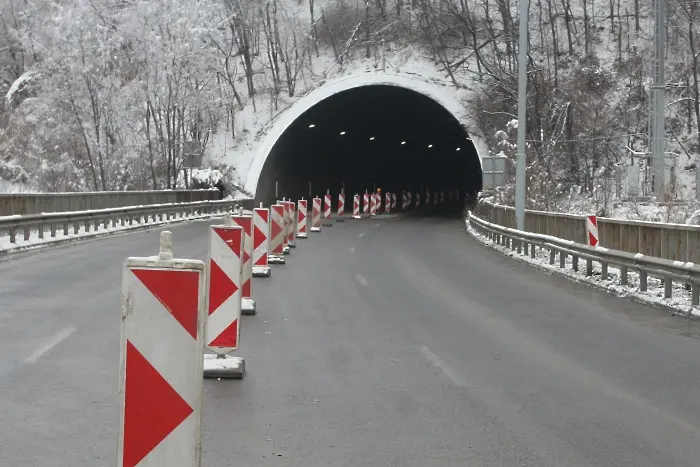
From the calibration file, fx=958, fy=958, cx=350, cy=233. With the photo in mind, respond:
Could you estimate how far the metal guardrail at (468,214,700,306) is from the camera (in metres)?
13.8

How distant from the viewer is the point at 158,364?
446 centimetres

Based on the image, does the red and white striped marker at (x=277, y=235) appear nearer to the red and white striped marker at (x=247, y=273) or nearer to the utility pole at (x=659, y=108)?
the red and white striped marker at (x=247, y=273)

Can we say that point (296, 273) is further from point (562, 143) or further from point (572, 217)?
point (562, 143)

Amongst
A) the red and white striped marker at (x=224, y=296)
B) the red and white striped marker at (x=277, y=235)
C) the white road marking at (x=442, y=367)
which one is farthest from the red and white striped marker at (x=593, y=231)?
the red and white striped marker at (x=224, y=296)

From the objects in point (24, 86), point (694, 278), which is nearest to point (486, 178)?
point (694, 278)

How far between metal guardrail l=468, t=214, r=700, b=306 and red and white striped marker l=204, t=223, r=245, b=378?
724cm

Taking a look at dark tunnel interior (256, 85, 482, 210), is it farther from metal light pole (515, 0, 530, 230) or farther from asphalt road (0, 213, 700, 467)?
asphalt road (0, 213, 700, 467)

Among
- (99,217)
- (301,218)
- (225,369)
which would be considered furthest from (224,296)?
(301,218)

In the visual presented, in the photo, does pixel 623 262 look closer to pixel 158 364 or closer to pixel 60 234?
pixel 158 364

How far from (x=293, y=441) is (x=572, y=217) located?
49.3 feet

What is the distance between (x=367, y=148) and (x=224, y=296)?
56.6 metres

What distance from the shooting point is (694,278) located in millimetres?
13508

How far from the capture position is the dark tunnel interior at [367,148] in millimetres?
51031

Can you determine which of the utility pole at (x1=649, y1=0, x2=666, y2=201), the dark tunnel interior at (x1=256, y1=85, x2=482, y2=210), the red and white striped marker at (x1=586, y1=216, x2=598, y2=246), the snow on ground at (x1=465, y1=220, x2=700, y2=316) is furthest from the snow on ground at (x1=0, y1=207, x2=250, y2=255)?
the utility pole at (x1=649, y1=0, x2=666, y2=201)
